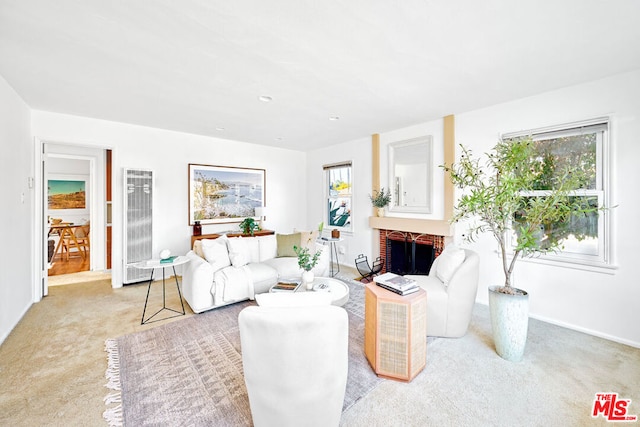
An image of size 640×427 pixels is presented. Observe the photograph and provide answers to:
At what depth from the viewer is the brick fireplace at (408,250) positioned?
3955 mm

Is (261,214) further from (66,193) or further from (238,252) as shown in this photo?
(66,193)

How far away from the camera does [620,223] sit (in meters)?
2.53

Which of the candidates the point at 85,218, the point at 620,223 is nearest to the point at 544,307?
the point at 620,223

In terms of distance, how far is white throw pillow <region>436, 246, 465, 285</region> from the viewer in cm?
261

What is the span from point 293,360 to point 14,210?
3.61 m

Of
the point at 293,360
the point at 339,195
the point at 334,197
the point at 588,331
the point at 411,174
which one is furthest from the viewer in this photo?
the point at 334,197

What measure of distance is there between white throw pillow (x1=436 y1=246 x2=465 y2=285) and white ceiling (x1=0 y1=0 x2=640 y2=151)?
1767 millimetres

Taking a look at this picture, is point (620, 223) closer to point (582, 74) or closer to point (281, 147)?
point (582, 74)

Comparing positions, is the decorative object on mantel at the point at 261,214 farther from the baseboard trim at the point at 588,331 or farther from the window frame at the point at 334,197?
the baseboard trim at the point at 588,331

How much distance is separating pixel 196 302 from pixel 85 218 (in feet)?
17.0

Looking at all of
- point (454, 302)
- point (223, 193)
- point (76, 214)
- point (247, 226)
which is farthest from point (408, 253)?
point (76, 214)

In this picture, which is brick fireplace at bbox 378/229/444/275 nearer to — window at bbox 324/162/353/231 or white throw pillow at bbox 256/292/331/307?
window at bbox 324/162/353/231

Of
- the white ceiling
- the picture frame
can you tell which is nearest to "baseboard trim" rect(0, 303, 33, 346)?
the white ceiling

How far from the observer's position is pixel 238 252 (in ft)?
11.4
